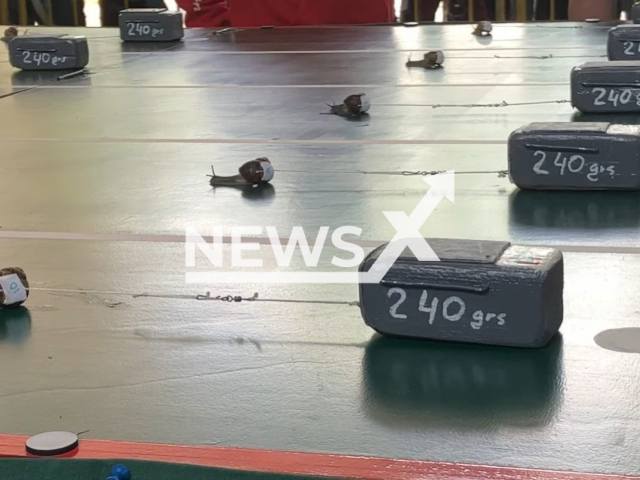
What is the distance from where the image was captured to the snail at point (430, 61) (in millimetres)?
5352

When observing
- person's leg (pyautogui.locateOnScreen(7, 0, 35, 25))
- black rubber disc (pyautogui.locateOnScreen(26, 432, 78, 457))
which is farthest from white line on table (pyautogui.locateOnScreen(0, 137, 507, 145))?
person's leg (pyautogui.locateOnScreen(7, 0, 35, 25))

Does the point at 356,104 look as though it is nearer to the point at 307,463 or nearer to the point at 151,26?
the point at 151,26

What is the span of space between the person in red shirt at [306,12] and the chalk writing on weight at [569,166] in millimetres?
5074

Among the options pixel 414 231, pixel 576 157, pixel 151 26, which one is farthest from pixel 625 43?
pixel 151 26

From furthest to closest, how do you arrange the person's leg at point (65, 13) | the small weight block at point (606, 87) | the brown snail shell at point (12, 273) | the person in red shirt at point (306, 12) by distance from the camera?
the person's leg at point (65, 13) → the person in red shirt at point (306, 12) → the small weight block at point (606, 87) → the brown snail shell at point (12, 273)

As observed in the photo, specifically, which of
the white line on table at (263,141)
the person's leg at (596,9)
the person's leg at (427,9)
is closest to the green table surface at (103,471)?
the white line on table at (263,141)

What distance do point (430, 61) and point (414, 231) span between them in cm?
272

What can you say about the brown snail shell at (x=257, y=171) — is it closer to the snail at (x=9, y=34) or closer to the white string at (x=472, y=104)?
the white string at (x=472, y=104)

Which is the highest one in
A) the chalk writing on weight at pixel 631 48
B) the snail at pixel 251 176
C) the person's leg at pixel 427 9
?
the chalk writing on weight at pixel 631 48

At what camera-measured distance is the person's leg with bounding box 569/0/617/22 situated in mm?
8102

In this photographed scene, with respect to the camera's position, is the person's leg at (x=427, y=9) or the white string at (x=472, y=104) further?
the person's leg at (x=427, y=9)

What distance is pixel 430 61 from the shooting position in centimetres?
536

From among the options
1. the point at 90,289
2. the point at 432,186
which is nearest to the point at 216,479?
the point at 90,289

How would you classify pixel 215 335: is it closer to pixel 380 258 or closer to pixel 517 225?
pixel 380 258
